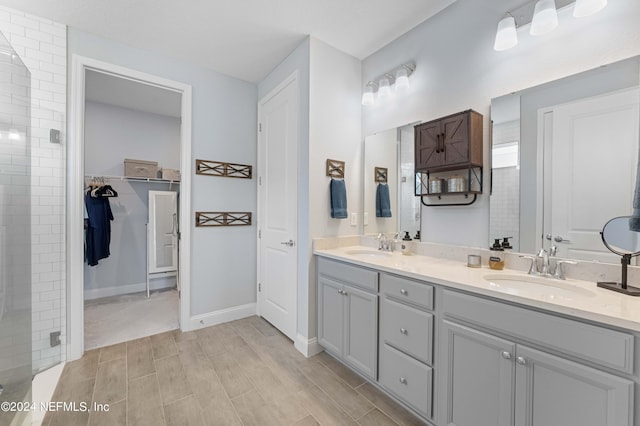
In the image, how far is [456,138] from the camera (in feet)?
6.06

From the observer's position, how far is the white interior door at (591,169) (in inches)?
50.5

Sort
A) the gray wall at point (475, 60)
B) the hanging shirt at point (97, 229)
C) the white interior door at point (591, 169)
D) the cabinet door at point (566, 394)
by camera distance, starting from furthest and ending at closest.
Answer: the hanging shirt at point (97, 229)
the gray wall at point (475, 60)
the white interior door at point (591, 169)
the cabinet door at point (566, 394)

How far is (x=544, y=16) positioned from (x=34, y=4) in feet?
11.2

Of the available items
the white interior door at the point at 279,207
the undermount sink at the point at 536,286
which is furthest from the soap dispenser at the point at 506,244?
the white interior door at the point at 279,207

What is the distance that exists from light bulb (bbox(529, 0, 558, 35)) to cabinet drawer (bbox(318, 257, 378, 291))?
1698 millimetres

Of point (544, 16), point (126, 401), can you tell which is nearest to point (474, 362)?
point (544, 16)

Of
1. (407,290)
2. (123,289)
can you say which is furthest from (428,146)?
(123,289)

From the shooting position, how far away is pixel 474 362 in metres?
1.29

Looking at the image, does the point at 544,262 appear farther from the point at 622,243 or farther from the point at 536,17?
the point at 536,17

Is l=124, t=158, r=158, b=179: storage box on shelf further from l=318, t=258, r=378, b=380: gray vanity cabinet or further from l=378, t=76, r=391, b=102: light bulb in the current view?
l=378, t=76, r=391, b=102: light bulb

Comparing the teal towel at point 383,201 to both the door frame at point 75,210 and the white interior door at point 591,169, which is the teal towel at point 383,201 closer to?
the white interior door at point 591,169

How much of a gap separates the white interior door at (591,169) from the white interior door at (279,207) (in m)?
1.85

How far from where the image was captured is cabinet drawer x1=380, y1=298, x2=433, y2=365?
1495 mm

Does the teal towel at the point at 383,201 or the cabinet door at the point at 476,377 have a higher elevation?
the teal towel at the point at 383,201
